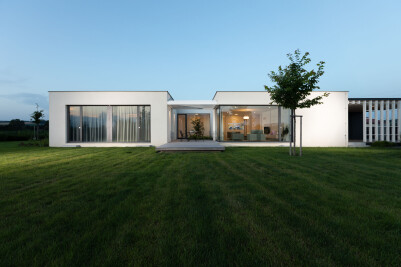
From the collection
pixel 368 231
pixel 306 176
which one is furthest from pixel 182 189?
pixel 306 176

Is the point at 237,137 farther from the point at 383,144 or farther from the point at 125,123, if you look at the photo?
the point at 383,144

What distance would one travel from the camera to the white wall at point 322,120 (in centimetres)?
1112

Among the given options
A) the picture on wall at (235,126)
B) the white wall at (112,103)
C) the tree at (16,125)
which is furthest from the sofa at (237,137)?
the tree at (16,125)

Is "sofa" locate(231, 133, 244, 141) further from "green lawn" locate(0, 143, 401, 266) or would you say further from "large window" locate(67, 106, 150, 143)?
"green lawn" locate(0, 143, 401, 266)

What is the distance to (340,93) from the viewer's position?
11.1 meters

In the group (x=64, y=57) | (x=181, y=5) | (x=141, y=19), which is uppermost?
(x=181, y=5)

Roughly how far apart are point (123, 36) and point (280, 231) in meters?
23.1

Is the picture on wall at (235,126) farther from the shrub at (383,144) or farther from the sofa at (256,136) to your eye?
the shrub at (383,144)

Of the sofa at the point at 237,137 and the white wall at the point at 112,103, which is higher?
the white wall at the point at 112,103

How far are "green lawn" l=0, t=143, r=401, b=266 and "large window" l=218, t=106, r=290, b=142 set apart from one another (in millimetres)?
8113

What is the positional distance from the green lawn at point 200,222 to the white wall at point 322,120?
8.42 m

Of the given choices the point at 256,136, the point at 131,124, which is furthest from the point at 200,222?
the point at 131,124

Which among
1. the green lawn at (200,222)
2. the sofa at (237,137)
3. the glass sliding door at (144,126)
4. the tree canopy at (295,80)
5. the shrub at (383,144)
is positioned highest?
the tree canopy at (295,80)

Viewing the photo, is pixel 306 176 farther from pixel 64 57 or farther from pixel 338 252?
pixel 64 57
